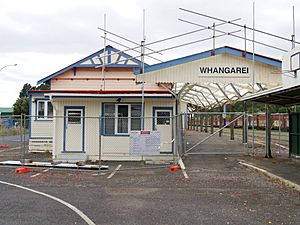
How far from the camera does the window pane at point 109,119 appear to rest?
1723 cm

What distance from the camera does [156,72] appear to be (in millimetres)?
17938

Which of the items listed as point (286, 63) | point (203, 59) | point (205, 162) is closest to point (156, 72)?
point (203, 59)

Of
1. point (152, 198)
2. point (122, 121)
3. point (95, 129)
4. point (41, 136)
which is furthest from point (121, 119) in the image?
point (152, 198)

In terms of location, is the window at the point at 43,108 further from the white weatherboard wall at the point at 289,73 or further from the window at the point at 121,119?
the white weatherboard wall at the point at 289,73

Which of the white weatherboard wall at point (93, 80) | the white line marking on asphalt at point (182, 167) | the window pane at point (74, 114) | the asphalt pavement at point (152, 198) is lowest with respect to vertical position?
the asphalt pavement at point (152, 198)

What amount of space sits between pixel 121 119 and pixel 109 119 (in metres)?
0.57

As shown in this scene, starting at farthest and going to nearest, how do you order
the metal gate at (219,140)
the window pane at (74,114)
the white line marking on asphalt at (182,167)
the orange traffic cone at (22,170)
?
the metal gate at (219,140)
the window pane at (74,114)
the orange traffic cone at (22,170)
the white line marking on asphalt at (182,167)

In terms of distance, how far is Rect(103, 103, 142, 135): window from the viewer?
17203 mm

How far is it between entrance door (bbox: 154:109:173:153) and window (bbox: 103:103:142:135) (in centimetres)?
87

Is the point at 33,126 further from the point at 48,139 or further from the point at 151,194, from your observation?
the point at 151,194

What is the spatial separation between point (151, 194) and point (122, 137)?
809 centimetres

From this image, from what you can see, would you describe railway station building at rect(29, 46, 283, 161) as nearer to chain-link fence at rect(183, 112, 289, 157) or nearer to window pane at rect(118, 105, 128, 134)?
window pane at rect(118, 105, 128, 134)

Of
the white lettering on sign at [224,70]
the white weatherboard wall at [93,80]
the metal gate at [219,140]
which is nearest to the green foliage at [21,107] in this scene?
the metal gate at [219,140]

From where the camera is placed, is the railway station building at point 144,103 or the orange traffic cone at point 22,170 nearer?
the orange traffic cone at point 22,170
